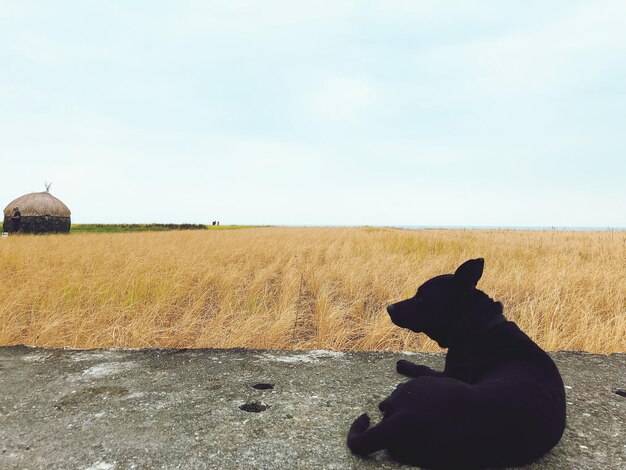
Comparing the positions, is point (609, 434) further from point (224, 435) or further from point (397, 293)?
point (397, 293)

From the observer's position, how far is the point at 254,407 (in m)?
2.35

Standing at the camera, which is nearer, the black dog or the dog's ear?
→ the black dog

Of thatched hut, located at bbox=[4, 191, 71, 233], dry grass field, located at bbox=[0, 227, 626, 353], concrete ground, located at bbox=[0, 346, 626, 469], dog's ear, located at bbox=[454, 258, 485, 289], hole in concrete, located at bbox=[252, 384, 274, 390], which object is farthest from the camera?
thatched hut, located at bbox=[4, 191, 71, 233]

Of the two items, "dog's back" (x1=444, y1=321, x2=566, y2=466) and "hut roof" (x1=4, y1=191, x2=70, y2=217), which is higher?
"hut roof" (x1=4, y1=191, x2=70, y2=217)

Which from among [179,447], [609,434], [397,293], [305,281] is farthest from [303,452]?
[305,281]

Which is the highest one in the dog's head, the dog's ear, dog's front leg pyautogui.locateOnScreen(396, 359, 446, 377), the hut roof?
the hut roof

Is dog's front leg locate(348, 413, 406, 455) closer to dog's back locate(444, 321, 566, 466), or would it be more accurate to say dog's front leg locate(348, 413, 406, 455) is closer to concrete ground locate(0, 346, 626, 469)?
concrete ground locate(0, 346, 626, 469)

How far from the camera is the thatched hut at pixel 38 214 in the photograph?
26766 millimetres

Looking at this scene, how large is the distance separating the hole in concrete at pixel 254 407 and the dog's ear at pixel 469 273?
4.55ft

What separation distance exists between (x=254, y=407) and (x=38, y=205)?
3052 centimetres

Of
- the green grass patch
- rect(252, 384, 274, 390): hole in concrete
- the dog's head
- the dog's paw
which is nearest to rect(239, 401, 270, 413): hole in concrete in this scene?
rect(252, 384, 274, 390): hole in concrete

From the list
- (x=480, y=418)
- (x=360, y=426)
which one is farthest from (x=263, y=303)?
(x=480, y=418)

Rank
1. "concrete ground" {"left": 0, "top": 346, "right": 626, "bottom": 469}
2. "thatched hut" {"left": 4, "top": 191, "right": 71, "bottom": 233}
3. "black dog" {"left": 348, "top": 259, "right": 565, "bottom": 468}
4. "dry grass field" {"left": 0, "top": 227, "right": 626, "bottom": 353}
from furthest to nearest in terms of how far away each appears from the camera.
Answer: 1. "thatched hut" {"left": 4, "top": 191, "right": 71, "bottom": 233}
2. "dry grass field" {"left": 0, "top": 227, "right": 626, "bottom": 353}
3. "concrete ground" {"left": 0, "top": 346, "right": 626, "bottom": 469}
4. "black dog" {"left": 348, "top": 259, "right": 565, "bottom": 468}

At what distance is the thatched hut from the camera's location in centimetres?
2677
